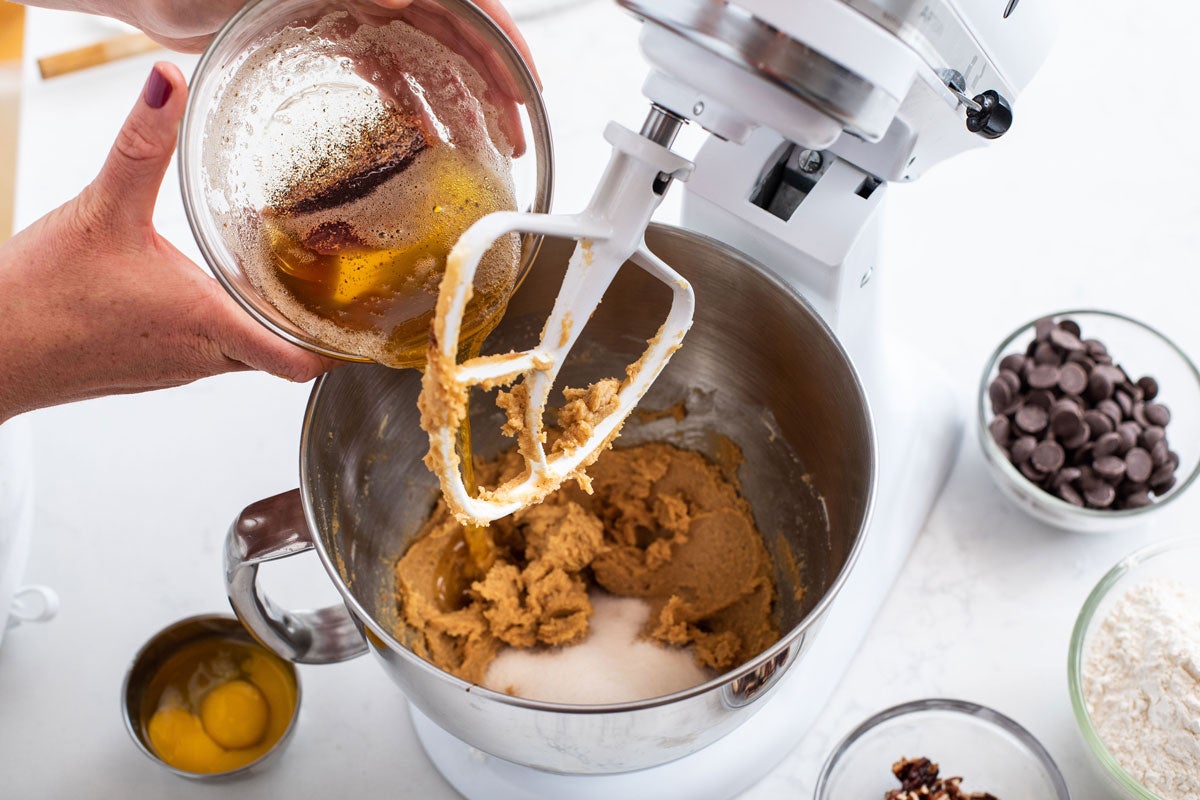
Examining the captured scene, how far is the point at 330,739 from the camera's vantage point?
984 mm

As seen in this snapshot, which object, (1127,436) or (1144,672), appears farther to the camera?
(1127,436)

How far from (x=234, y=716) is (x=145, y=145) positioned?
0.52 metres

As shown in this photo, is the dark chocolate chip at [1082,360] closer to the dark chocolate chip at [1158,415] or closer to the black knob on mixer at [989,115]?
the dark chocolate chip at [1158,415]

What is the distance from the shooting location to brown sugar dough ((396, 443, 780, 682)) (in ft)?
3.02

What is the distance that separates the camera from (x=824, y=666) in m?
0.95

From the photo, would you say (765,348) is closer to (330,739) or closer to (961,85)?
(961,85)

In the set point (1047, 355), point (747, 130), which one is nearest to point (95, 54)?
point (747, 130)

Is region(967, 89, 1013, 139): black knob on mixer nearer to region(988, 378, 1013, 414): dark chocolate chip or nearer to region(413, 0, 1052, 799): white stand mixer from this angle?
region(413, 0, 1052, 799): white stand mixer

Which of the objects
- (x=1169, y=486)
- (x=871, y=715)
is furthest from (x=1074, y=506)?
(x=871, y=715)

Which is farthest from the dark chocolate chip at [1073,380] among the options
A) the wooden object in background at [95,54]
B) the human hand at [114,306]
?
the wooden object in background at [95,54]

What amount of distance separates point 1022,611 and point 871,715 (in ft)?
0.64

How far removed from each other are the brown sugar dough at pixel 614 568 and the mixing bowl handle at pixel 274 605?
60mm

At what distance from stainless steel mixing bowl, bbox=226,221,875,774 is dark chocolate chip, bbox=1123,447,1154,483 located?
331mm

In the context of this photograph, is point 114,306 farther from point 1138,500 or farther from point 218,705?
point 1138,500
